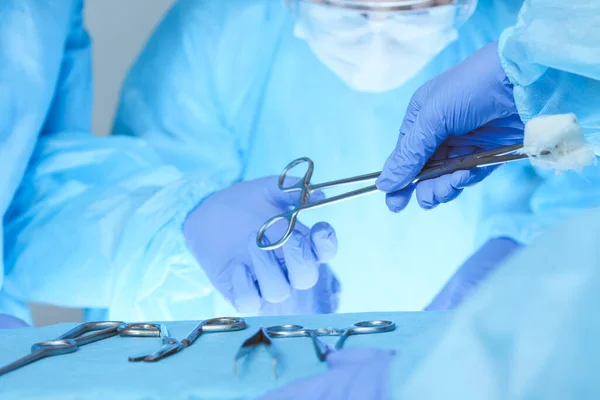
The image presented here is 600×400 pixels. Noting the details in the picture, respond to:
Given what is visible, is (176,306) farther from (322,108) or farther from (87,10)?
(87,10)

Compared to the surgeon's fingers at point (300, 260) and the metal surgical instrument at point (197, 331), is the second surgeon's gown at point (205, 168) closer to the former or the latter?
the surgeon's fingers at point (300, 260)

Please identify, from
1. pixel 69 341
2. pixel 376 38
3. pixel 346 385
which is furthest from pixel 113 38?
pixel 346 385

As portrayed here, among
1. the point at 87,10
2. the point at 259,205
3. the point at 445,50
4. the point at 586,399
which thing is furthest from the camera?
the point at 87,10

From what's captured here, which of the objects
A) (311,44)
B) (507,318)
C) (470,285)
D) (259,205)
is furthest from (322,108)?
(507,318)

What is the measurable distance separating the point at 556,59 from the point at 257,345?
51 cm

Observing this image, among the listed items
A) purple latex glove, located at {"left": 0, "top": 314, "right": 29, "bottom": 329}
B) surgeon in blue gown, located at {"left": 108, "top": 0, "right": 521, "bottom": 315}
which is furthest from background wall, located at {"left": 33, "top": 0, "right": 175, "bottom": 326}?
purple latex glove, located at {"left": 0, "top": 314, "right": 29, "bottom": 329}

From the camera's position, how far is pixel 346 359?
637mm

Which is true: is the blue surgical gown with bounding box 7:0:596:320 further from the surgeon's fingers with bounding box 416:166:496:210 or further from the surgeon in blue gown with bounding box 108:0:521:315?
the surgeon's fingers with bounding box 416:166:496:210

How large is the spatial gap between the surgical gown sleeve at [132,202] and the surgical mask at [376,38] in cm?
24

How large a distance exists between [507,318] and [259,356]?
1.04ft

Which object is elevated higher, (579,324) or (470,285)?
(579,324)

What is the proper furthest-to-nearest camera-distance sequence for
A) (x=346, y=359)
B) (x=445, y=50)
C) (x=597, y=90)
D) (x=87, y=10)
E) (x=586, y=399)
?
(x=87, y=10) → (x=445, y=50) → (x=597, y=90) → (x=346, y=359) → (x=586, y=399)

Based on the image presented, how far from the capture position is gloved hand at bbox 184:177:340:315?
1209mm

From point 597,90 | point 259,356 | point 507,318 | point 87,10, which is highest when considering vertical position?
point 87,10
